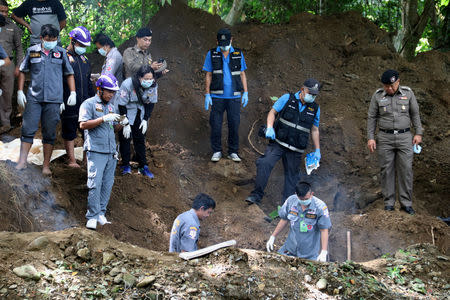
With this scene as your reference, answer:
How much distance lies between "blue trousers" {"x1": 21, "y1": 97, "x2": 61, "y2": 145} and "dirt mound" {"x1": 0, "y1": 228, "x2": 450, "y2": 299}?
1.89 meters

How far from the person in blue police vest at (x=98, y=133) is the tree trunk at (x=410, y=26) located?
7.33 meters

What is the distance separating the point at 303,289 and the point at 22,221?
10.2ft

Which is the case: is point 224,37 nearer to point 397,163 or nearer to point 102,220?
point 397,163

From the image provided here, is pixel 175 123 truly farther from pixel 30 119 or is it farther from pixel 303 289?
pixel 303 289

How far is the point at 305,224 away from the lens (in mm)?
5727

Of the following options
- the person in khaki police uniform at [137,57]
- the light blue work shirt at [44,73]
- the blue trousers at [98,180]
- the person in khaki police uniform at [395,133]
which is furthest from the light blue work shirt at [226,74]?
the blue trousers at [98,180]

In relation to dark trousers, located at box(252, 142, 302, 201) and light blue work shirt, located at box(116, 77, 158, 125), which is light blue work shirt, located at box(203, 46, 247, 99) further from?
light blue work shirt, located at box(116, 77, 158, 125)

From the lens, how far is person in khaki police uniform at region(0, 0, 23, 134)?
7.45 meters

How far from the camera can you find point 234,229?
23.6 feet

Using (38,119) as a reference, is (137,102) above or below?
above

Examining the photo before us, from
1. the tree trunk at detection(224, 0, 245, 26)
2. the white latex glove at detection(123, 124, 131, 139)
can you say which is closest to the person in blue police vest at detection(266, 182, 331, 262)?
the white latex glove at detection(123, 124, 131, 139)

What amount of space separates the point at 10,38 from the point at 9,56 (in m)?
0.26

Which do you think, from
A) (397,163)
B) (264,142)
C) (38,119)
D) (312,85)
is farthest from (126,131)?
(397,163)

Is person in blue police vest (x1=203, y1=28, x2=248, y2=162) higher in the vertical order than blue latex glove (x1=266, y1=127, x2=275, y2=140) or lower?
higher
